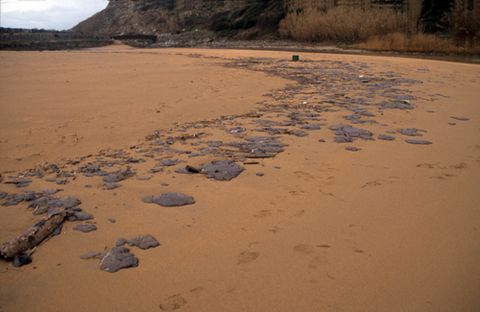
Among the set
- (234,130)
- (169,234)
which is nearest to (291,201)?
(169,234)

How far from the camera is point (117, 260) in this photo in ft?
6.31

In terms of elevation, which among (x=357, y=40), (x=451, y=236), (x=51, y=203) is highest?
(x=357, y=40)

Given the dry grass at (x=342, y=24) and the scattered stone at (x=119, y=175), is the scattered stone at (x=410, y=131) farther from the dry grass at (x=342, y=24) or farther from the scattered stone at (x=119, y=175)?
the dry grass at (x=342, y=24)

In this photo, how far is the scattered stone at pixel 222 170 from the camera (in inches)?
115

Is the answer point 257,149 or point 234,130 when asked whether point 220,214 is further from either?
point 234,130

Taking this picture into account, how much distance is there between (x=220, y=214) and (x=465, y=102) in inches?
194

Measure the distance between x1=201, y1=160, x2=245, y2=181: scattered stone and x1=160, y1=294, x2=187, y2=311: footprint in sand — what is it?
127 centimetres

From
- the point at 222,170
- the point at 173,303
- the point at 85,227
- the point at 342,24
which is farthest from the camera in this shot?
the point at 342,24

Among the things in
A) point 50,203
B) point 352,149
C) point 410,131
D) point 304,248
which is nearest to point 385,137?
point 410,131

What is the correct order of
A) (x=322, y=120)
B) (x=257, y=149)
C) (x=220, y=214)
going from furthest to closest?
(x=322, y=120), (x=257, y=149), (x=220, y=214)

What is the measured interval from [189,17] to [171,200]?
43.5 metres

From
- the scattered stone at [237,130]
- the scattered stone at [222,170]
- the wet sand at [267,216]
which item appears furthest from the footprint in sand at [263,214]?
the scattered stone at [237,130]

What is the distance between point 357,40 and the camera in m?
23.1

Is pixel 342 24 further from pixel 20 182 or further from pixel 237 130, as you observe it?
pixel 20 182
